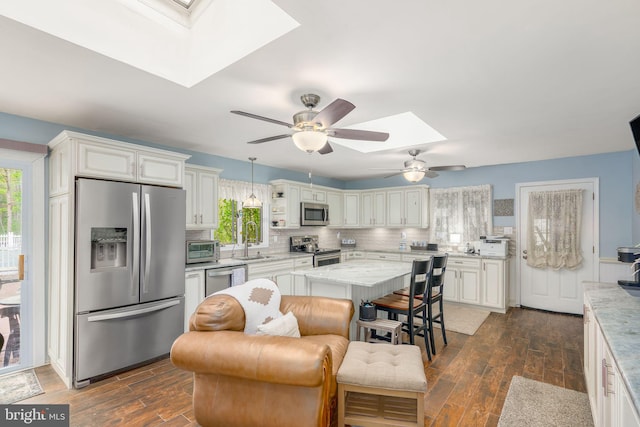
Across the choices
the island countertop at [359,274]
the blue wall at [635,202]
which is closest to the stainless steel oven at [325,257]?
the island countertop at [359,274]

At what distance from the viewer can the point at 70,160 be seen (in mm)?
2777

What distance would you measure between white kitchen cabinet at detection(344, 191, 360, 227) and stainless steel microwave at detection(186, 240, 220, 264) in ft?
11.1

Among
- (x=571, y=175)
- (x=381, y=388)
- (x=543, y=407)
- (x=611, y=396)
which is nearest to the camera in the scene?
(x=611, y=396)

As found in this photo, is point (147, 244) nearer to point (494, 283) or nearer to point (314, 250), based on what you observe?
point (314, 250)

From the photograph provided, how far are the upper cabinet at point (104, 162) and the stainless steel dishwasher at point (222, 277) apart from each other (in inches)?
49.1

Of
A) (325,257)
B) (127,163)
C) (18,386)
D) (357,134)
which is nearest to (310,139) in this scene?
(357,134)

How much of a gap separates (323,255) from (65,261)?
149 inches

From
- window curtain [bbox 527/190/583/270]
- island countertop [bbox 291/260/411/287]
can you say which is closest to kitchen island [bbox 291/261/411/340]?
island countertop [bbox 291/260/411/287]

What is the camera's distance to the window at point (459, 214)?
562 centimetres

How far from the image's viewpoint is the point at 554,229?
16.4 feet

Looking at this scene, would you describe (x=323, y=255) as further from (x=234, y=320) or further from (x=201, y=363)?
(x=201, y=363)

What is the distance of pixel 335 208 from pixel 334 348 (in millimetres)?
4596

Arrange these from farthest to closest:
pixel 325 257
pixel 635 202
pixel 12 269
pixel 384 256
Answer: pixel 384 256, pixel 325 257, pixel 635 202, pixel 12 269

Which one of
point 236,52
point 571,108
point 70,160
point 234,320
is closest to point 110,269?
point 70,160
